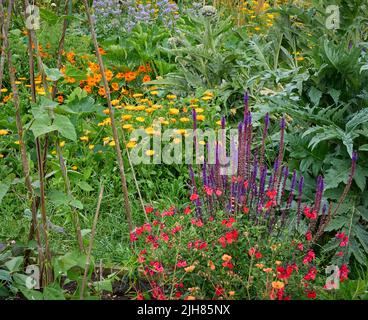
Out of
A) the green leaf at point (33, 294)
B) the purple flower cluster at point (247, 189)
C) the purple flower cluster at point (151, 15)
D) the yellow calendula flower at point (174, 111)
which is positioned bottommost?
the green leaf at point (33, 294)

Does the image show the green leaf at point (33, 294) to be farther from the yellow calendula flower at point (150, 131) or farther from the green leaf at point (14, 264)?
the yellow calendula flower at point (150, 131)

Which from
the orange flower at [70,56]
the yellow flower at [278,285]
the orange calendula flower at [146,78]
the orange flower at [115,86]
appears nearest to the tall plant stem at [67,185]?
the yellow flower at [278,285]

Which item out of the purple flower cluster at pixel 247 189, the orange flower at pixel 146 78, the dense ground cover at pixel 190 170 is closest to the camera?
the dense ground cover at pixel 190 170

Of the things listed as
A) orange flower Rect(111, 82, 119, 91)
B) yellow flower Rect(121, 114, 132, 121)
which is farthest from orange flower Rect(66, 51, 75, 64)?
yellow flower Rect(121, 114, 132, 121)

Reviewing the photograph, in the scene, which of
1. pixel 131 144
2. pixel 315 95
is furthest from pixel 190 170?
pixel 131 144

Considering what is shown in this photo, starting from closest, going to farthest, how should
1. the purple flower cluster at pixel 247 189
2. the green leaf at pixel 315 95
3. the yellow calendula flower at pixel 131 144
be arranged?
the purple flower cluster at pixel 247 189
the green leaf at pixel 315 95
the yellow calendula flower at pixel 131 144

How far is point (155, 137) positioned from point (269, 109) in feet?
2.87

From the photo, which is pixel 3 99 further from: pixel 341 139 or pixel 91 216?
pixel 341 139

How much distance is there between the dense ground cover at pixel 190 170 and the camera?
2.65 meters

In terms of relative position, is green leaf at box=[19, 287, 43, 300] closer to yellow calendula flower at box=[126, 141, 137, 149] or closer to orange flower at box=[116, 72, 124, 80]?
yellow calendula flower at box=[126, 141, 137, 149]

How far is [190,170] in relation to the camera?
9.98 ft

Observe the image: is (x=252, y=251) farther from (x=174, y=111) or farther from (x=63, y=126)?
(x=174, y=111)

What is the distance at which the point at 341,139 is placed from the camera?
3.43 meters

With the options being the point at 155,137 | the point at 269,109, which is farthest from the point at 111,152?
the point at 269,109
